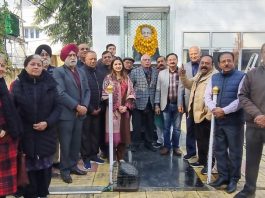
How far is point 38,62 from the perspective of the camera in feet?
11.0

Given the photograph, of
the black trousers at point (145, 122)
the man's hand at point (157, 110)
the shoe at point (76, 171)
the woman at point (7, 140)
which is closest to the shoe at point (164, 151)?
the black trousers at point (145, 122)

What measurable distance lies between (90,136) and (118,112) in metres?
0.55

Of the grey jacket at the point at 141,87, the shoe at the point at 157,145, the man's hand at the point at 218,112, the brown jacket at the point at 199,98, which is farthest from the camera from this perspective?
the shoe at the point at 157,145

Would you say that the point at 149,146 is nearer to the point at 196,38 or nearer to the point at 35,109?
the point at 35,109

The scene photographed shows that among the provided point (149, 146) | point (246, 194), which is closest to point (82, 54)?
point (149, 146)

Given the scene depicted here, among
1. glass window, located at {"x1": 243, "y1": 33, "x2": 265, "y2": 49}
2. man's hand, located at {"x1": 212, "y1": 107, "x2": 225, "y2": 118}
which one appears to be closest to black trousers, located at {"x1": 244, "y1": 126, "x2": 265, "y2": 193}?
man's hand, located at {"x1": 212, "y1": 107, "x2": 225, "y2": 118}

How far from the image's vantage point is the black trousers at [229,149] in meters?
3.98

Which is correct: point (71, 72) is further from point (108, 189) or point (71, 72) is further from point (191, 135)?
point (191, 135)

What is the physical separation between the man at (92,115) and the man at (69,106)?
34 cm

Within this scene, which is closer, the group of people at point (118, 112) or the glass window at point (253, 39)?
the group of people at point (118, 112)

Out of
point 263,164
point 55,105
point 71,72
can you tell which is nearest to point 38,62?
point 55,105

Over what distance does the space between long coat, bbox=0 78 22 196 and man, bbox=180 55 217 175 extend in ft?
7.86

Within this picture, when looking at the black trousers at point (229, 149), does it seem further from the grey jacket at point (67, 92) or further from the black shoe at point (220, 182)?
the grey jacket at point (67, 92)

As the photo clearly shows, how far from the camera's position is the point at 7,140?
121 inches
